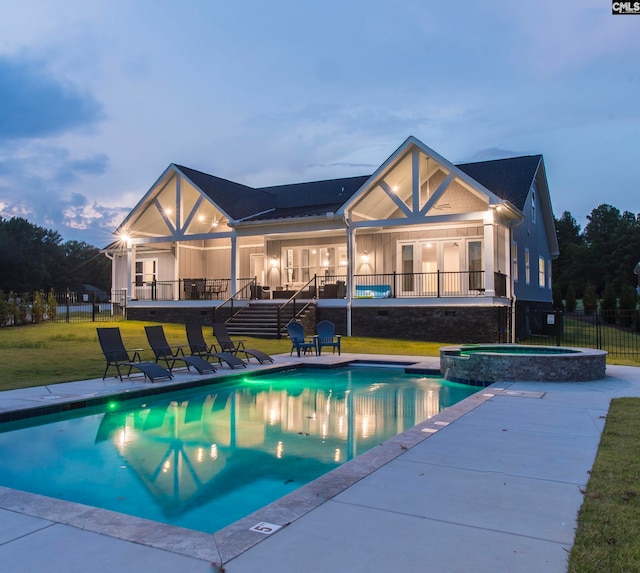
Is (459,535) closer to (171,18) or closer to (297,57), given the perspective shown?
(171,18)

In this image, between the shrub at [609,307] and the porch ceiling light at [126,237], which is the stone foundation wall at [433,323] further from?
the shrub at [609,307]

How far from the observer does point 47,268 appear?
2539 inches

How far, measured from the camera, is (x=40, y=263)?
60.7 metres

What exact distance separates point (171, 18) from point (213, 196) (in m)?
8.67

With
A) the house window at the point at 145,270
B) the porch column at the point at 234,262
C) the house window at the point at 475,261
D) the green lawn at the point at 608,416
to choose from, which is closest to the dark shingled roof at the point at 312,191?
the porch column at the point at 234,262

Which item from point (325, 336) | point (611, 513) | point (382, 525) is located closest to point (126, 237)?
point (325, 336)

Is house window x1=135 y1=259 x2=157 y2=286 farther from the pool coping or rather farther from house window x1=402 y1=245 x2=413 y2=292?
the pool coping

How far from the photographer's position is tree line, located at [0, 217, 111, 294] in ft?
188

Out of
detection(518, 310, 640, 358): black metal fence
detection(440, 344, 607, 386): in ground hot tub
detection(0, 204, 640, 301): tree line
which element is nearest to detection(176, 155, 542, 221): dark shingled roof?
detection(518, 310, 640, 358): black metal fence

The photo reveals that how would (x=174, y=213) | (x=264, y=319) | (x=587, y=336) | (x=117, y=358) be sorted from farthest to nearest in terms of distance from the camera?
(x=174, y=213), (x=587, y=336), (x=264, y=319), (x=117, y=358)

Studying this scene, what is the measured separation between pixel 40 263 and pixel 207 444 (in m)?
60.3

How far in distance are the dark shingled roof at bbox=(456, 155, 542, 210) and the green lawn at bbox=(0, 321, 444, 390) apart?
7.98 meters

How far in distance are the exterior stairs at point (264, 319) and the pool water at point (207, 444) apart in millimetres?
8821

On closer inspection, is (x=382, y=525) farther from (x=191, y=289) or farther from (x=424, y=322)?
(x=191, y=289)
